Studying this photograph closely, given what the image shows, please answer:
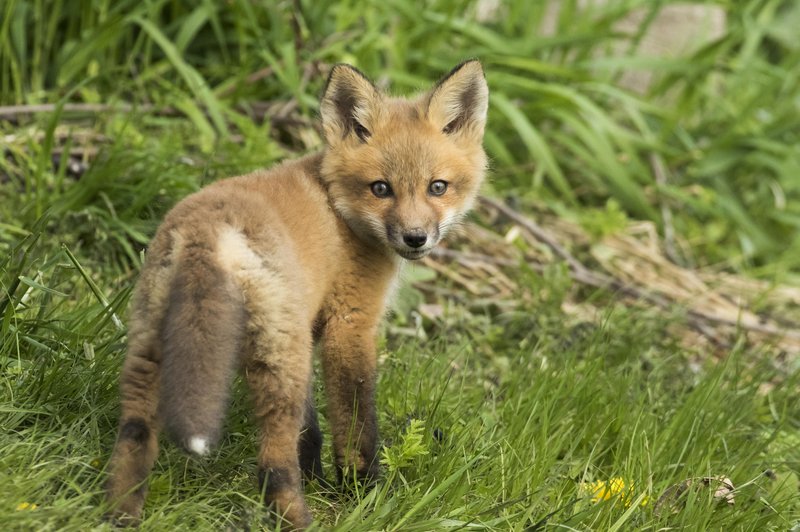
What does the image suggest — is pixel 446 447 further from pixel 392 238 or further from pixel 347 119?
pixel 347 119

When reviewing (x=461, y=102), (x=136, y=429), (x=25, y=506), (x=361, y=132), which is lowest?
(x=25, y=506)

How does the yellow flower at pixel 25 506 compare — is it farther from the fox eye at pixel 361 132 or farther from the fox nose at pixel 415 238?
the fox eye at pixel 361 132

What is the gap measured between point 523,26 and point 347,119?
3.61 metres

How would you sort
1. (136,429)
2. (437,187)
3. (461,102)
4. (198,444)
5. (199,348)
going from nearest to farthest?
(198,444), (199,348), (136,429), (437,187), (461,102)

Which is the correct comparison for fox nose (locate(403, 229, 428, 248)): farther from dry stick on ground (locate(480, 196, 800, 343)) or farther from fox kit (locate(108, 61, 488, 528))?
dry stick on ground (locate(480, 196, 800, 343))

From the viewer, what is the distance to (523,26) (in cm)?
705

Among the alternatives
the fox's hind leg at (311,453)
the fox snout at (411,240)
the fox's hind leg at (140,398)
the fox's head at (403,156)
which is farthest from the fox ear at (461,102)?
the fox's hind leg at (140,398)

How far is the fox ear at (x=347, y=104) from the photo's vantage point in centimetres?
373

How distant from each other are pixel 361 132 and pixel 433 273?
5.07 feet

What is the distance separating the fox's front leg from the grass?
112 millimetres

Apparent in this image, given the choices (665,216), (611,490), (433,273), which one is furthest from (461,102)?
(665,216)

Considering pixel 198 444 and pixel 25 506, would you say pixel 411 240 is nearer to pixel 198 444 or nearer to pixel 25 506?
pixel 198 444

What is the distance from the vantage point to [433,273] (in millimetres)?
5199

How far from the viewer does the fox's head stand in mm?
3578
